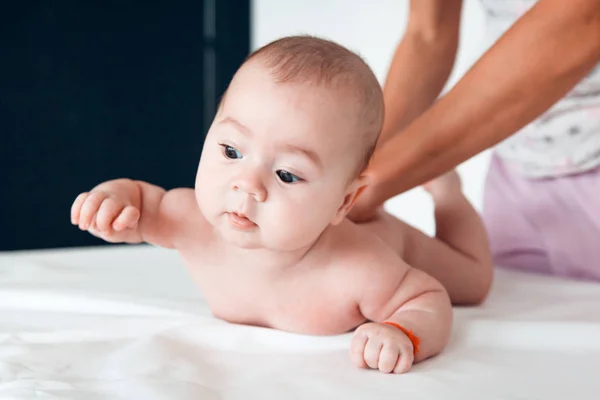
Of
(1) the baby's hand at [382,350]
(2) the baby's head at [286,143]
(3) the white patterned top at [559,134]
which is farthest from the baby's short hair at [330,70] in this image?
(3) the white patterned top at [559,134]

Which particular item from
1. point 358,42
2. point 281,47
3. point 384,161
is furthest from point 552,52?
point 358,42

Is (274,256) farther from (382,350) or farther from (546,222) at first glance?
(546,222)

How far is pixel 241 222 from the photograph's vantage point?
901 millimetres

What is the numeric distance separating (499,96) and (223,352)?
1.71 ft

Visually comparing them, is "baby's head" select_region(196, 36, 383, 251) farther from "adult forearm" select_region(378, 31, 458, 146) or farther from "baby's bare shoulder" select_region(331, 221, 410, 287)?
"adult forearm" select_region(378, 31, 458, 146)

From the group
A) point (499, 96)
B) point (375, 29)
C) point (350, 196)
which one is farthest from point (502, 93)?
point (375, 29)

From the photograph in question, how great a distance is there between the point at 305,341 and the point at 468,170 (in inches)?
68.2

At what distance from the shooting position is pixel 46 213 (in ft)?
9.86

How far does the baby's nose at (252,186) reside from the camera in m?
0.87

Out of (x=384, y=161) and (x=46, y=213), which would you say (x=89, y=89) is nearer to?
(x=46, y=213)

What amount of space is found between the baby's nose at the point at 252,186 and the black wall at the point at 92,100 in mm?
2267

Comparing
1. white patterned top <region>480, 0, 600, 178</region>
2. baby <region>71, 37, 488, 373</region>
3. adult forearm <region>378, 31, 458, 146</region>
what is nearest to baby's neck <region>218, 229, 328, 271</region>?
baby <region>71, 37, 488, 373</region>

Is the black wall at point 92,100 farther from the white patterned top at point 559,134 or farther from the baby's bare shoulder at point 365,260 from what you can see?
the baby's bare shoulder at point 365,260

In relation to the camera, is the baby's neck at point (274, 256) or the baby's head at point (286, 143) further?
the baby's neck at point (274, 256)
